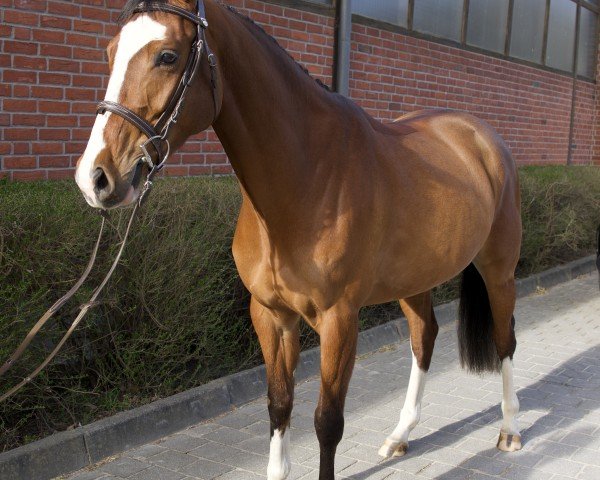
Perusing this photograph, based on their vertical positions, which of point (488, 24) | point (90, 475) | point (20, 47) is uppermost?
point (488, 24)

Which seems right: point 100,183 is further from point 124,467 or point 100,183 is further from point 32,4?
point 32,4

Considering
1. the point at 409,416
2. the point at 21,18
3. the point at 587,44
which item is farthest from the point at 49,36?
the point at 587,44

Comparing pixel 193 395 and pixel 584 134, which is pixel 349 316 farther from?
pixel 584 134

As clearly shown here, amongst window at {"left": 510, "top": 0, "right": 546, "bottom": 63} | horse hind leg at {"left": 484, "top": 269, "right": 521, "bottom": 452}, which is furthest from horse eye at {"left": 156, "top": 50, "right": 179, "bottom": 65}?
window at {"left": 510, "top": 0, "right": 546, "bottom": 63}

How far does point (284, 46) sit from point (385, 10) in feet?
6.70

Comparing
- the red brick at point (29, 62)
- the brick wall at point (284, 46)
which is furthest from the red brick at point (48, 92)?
the red brick at point (29, 62)

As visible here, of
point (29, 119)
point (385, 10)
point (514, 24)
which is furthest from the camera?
point (514, 24)

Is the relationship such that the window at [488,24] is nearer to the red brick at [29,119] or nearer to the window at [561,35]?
the window at [561,35]

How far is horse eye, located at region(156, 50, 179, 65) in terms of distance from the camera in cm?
202

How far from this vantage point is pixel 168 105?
205cm

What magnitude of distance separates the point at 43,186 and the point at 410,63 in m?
5.45

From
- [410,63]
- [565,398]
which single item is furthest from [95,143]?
[410,63]

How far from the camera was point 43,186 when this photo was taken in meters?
4.00

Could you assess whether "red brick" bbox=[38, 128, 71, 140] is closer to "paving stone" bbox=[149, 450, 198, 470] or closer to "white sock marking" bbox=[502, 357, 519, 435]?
"paving stone" bbox=[149, 450, 198, 470]
